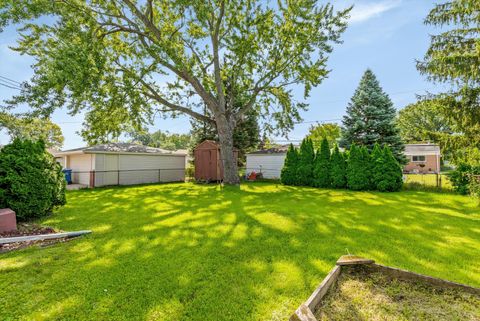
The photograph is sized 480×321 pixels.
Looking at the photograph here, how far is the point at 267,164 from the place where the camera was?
17.6m

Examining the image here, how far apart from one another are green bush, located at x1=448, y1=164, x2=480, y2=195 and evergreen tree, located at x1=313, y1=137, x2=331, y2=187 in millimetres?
4854

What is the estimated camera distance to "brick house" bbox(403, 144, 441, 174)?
25.3 meters

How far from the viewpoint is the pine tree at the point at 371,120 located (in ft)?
53.5

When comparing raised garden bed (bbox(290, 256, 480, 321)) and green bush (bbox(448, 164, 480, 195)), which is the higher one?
green bush (bbox(448, 164, 480, 195))

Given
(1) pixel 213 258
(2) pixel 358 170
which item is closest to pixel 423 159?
(2) pixel 358 170

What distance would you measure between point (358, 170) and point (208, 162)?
28.9ft

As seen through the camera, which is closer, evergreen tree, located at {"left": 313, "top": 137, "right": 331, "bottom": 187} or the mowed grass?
the mowed grass

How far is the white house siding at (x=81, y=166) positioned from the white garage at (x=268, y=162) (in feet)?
34.5

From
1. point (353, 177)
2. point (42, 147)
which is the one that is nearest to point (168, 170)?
point (42, 147)

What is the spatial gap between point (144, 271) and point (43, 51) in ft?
33.8

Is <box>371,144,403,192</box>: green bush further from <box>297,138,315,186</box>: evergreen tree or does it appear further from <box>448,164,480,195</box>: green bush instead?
<box>297,138,315,186</box>: evergreen tree

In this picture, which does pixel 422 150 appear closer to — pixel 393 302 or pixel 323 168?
pixel 323 168

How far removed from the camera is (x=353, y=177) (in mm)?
11297

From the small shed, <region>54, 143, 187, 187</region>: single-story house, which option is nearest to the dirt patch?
<region>54, 143, 187, 187</region>: single-story house
